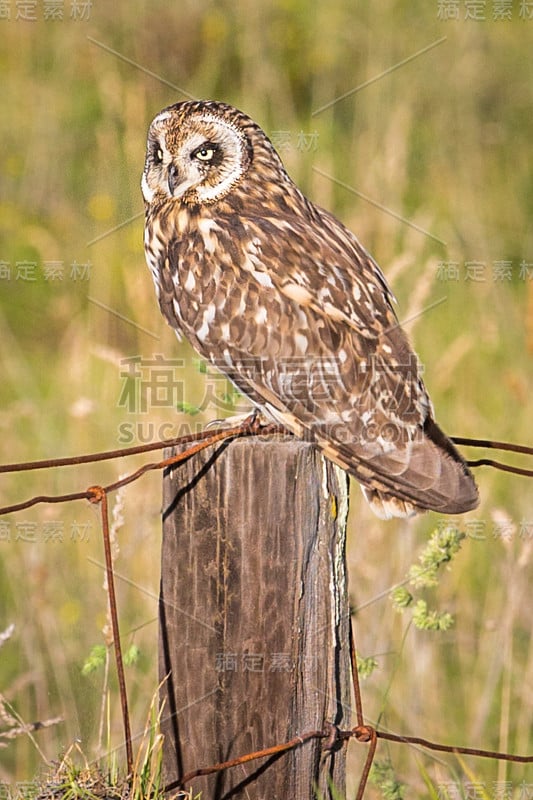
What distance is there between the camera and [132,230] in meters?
5.30

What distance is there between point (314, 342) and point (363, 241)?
2.11 meters

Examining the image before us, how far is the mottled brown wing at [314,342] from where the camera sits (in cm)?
310

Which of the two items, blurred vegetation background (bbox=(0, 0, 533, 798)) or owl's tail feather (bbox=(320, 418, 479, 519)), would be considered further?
blurred vegetation background (bbox=(0, 0, 533, 798))

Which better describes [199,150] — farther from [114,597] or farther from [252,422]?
[114,597]

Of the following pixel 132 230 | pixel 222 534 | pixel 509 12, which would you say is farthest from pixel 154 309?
pixel 509 12

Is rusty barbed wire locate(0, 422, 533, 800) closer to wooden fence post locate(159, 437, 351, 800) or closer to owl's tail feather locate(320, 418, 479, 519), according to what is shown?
wooden fence post locate(159, 437, 351, 800)

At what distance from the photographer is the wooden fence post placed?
2227mm

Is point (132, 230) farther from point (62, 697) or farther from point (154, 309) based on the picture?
point (62, 697)

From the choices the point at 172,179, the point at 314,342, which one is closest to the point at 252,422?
the point at 314,342

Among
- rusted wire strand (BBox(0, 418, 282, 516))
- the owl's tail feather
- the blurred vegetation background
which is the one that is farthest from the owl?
rusted wire strand (BBox(0, 418, 282, 516))

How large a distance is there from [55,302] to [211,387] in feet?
6.38

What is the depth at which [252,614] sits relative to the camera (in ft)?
7.32

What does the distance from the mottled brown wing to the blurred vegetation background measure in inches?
14.3

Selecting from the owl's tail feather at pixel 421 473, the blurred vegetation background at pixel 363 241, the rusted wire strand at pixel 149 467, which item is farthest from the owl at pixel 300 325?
the rusted wire strand at pixel 149 467
